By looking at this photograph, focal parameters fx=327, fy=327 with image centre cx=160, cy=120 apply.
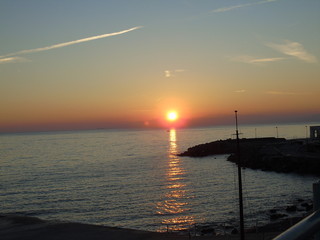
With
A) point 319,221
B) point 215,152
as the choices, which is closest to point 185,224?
point 319,221

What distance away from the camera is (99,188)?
52.8m

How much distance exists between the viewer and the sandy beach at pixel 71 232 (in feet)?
87.5

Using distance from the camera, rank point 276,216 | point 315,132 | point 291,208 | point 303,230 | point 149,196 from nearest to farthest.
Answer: point 303,230
point 276,216
point 291,208
point 149,196
point 315,132

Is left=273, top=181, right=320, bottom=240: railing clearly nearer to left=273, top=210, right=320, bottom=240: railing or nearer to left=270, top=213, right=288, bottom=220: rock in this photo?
left=273, top=210, right=320, bottom=240: railing

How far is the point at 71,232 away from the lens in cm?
2936

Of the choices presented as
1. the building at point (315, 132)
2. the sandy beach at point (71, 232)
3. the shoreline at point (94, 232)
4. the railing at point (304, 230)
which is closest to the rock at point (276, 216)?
the shoreline at point (94, 232)

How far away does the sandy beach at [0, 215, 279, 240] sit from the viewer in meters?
26.7

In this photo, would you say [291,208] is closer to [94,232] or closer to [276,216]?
[276,216]

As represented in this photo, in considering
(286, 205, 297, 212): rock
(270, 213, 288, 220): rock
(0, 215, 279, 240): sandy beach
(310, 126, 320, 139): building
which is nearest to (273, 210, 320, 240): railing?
(0, 215, 279, 240): sandy beach

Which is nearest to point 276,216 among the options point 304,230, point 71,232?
point 71,232

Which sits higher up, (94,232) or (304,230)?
Answer: (304,230)

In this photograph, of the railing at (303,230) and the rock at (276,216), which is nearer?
the railing at (303,230)

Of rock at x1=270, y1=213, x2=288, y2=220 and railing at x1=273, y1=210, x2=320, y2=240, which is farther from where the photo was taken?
rock at x1=270, y1=213, x2=288, y2=220

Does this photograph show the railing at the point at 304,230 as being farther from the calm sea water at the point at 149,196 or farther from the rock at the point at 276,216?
the rock at the point at 276,216
